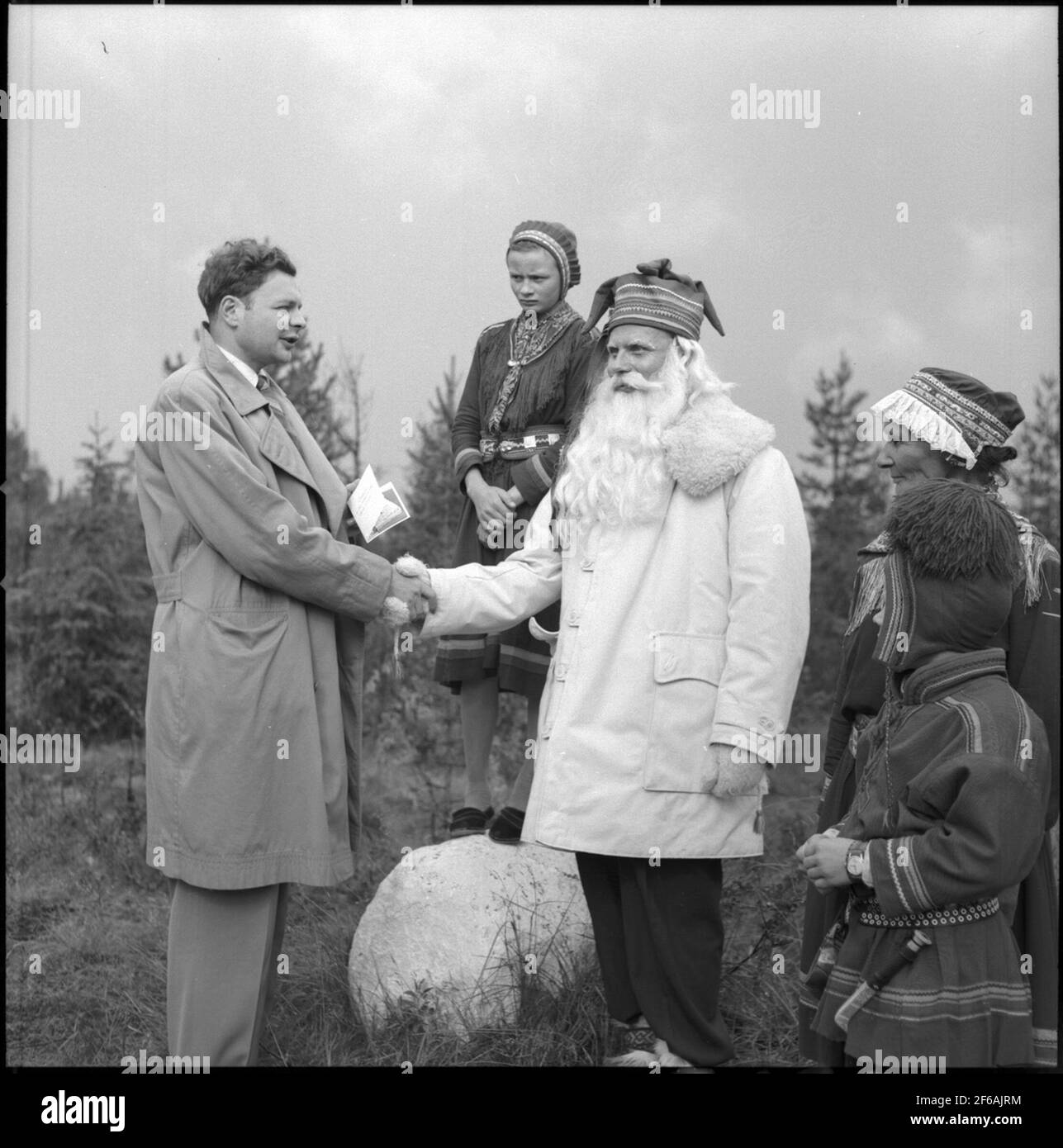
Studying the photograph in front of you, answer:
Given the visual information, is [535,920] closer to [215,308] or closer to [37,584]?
[215,308]

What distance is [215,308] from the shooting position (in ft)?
12.7

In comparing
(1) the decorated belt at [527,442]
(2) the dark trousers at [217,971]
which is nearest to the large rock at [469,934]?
(2) the dark trousers at [217,971]

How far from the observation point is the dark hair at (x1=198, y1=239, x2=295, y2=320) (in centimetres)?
383

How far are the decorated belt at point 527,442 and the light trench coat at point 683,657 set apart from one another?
720mm

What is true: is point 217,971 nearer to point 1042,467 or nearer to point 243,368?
point 243,368

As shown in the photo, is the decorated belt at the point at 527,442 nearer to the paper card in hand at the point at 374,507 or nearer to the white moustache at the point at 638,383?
the white moustache at the point at 638,383

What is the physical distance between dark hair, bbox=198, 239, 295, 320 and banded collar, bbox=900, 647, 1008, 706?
2.21 metres

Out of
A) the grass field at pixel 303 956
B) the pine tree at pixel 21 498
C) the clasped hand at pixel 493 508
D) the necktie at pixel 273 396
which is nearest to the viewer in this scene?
the necktie at pixel 273 396

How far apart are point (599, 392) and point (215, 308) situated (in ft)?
3.88

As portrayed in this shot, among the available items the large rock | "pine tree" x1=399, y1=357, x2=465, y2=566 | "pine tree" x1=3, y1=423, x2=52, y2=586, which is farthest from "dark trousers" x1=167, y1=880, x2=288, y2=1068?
"pine tree" x1=3, y1=423, x2=52, y2=586

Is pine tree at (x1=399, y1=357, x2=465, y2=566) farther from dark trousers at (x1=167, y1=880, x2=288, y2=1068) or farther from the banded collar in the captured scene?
the banded collar

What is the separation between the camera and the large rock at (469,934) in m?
4.22

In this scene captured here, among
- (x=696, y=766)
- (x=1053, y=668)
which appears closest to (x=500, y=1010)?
(x=696, y=766)

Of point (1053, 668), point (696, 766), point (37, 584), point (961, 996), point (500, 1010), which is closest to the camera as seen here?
point (961, 996)
